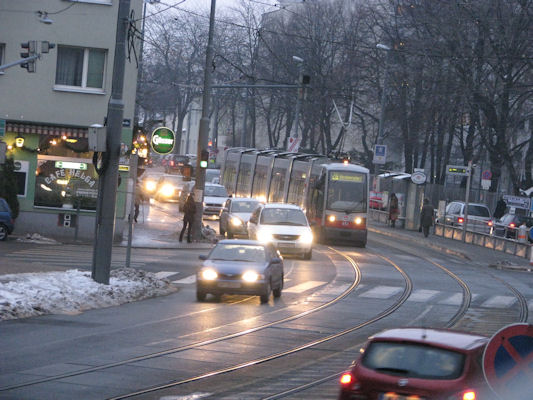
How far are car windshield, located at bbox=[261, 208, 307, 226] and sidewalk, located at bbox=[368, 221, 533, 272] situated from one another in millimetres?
7440

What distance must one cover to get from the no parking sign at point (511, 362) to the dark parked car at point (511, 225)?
36002mm

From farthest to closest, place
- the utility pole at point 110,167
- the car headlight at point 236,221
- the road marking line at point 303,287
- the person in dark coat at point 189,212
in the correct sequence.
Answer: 1. the car headlight at point 236,221
2. the person in dark coat at point 189,212
3. the road marking line at point 303,287
4. the utility pole at point 110,167

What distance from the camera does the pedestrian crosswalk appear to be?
26.6 metres

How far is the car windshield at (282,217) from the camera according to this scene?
33812mm

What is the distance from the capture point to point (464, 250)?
40.4m

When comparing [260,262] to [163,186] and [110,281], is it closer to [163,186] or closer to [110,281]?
[110,281]

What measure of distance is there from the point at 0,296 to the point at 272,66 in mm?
59899

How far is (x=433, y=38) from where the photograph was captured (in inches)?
1898

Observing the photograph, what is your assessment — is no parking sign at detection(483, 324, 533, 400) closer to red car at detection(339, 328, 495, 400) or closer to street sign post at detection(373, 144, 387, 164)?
red car at detection(339, 328, 495, 400)

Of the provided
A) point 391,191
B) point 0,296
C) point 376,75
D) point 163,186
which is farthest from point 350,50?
point 0,296

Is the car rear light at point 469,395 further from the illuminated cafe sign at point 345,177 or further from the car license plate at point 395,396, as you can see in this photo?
the illuminated cafe sign at point 345,177

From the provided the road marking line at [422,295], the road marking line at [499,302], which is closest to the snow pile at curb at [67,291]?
the road marking line at [422,295]

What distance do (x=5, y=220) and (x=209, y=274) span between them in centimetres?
1363

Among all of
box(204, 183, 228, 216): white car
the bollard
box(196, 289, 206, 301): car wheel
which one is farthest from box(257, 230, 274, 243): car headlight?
box(204, 183, 228, 216): white car
